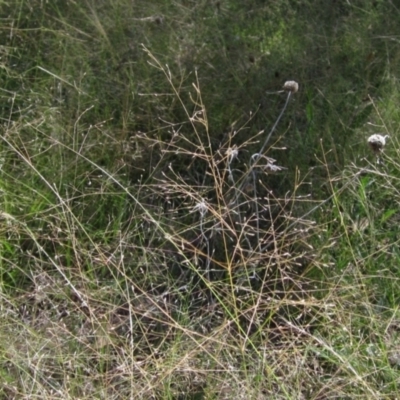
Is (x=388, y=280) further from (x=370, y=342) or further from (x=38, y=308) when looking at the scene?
(x=38, y=308)

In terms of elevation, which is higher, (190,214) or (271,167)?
(271,167)

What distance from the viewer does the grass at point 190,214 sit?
80.7 inches

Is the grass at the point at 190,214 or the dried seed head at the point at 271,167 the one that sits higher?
the dried seed head at the point at 271,167

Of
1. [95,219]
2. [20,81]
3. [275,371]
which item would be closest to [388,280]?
[275,371]

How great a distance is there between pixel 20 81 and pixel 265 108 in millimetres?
789

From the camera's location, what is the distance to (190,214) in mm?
2625

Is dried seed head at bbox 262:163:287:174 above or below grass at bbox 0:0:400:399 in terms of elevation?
above

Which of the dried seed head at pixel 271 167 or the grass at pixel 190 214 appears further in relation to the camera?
the dried seed head at pixel 271 167

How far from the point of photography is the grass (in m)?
2.05

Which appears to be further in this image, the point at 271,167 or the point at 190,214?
the point at 190,214

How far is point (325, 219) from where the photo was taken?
2480 millimetres

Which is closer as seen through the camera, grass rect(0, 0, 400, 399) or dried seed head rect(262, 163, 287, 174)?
grass rect(0, 0, 400, 399)

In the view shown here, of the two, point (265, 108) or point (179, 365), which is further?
point (265, 108)

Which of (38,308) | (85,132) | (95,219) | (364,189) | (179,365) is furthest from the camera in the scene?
(85,132)
